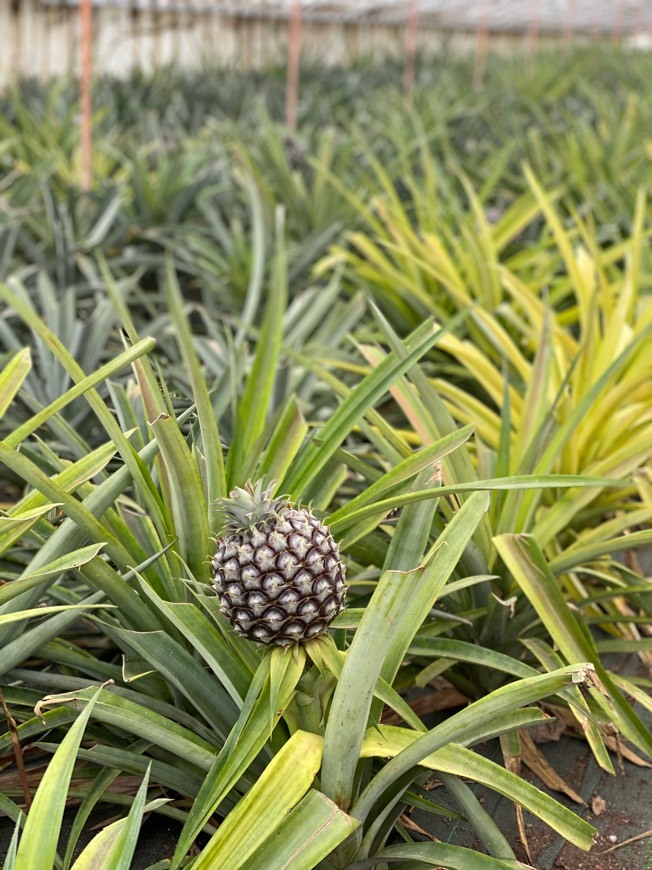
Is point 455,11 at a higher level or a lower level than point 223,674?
higher

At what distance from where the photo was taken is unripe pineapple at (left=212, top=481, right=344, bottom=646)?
751mm

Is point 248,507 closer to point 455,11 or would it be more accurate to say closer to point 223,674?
point 223,674

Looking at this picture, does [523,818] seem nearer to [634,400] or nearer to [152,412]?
[152,412]

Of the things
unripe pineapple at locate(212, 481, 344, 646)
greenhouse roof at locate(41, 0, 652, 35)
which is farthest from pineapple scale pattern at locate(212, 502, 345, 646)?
greenhouse roof at locate(41, 0, 652, 35)

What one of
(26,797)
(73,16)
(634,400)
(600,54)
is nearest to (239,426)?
(26,797)

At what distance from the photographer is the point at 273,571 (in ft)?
2.47

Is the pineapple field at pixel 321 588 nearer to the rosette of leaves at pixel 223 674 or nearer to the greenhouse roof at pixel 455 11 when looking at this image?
the rosette of leaves at pixel 223 674

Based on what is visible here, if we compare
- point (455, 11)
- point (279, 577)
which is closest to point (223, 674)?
point (279, 577)

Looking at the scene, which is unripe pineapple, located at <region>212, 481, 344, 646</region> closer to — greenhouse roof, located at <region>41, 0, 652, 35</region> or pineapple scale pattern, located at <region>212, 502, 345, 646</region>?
pineapple scale pattern, located at <region>212, 502, 345, 646</region>

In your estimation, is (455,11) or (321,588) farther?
(455,11)

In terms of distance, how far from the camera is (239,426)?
3.43 feet

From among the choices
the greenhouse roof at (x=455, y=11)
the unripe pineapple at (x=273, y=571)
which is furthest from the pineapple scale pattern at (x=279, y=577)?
the greenhouse roof at (x=455, y=11)

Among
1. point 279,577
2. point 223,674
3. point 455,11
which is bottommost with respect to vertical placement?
point 223,674

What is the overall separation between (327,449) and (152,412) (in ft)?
0.55
